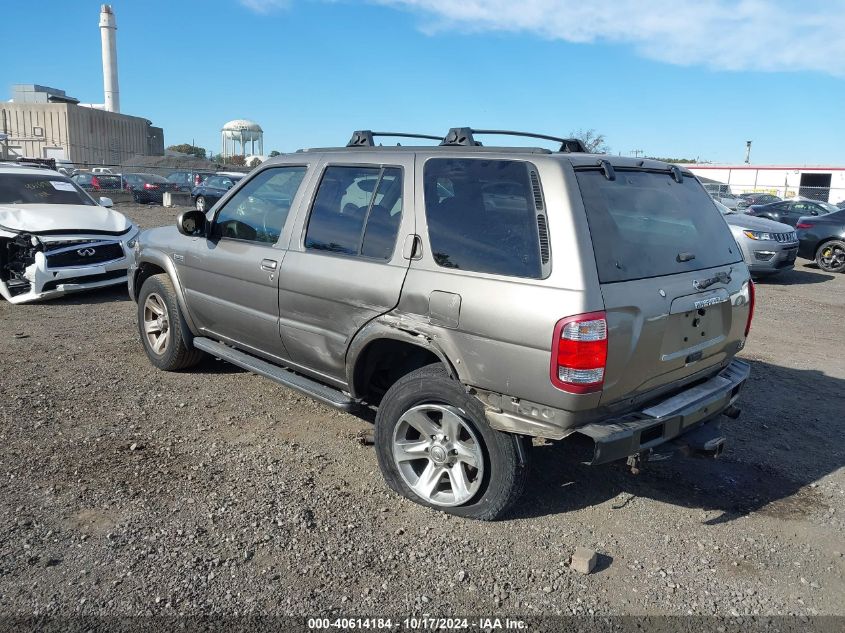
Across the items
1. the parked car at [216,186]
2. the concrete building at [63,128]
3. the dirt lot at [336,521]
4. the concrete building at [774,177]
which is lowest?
the dirt lot at [336,521]

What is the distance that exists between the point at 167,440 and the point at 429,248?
2355mm

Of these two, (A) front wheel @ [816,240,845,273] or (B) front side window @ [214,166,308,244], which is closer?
(B) front side window @ [214,166,308,244]

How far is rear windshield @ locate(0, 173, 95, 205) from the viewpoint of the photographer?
30.1ft

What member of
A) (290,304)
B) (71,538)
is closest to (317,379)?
(290,304)

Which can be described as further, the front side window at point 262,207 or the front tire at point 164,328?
the front tire at point 164,328

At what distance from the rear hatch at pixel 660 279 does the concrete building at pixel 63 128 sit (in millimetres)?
72507

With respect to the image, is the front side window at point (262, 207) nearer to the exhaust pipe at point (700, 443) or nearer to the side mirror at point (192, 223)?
the side mirror at point (192, 223)

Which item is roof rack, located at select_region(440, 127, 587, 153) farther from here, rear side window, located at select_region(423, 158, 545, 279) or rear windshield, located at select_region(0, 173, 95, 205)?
rear windshield, located at select_region(0, 173, 95, 205)

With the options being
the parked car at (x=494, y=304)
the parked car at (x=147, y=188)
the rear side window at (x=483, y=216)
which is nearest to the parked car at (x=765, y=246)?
the parked car at (x=494, y=304)

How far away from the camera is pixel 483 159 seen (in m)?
3.39

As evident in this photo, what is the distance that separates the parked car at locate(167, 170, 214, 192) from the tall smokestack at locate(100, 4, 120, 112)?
62181 millimetres

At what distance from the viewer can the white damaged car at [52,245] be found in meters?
8.21

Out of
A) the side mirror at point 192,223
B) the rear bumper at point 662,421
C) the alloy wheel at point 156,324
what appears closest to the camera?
the rear bumper at point 662,421

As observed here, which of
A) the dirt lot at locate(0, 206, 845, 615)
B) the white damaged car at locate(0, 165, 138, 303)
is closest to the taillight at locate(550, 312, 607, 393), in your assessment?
the dirt lot at locate(0, 206, 845, 615)
